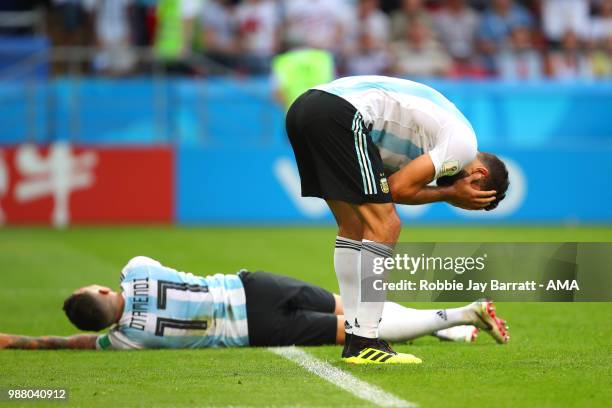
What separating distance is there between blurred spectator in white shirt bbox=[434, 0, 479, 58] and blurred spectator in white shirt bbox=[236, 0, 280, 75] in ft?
9.40

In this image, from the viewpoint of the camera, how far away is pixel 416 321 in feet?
22.8

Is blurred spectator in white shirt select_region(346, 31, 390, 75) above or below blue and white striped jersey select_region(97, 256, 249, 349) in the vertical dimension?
above

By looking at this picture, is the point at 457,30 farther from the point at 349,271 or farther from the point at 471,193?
the point at 349,271

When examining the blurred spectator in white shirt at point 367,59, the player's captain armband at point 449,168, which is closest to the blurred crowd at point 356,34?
the blurred spectator in white shirt at point 367,59

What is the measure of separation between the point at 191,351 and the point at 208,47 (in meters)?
12.6

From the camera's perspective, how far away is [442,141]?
243 inches

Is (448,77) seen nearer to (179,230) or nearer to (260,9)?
(260,9)

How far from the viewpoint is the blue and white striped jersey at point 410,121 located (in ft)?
20.3

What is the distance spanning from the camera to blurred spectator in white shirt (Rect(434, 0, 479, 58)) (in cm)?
1994

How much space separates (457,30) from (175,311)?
14.0m

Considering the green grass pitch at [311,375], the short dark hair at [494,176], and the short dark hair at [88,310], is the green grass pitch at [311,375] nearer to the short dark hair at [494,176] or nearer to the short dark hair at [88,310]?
the short dark hair at [88,310]

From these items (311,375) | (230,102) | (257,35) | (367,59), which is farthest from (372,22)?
(311,375)

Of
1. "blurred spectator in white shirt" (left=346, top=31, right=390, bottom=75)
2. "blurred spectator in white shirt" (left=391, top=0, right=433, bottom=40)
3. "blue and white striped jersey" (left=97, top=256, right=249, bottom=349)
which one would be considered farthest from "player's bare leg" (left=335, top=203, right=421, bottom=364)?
"blurred spectator in white shirt" (left=391, top=0, right=433, bottom=40)

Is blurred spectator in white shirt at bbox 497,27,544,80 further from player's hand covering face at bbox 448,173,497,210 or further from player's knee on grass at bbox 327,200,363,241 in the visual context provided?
player's knee on grass at bbox 327,200,363,241
